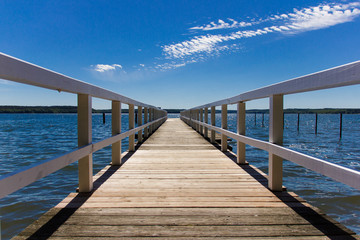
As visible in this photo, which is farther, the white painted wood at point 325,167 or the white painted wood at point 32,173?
the white painted wood at point 325,167

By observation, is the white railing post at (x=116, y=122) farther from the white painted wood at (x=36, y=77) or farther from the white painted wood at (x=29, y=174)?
the white painted wood at (x=29, y=174)

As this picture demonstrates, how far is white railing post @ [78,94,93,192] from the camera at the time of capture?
8.51 ft

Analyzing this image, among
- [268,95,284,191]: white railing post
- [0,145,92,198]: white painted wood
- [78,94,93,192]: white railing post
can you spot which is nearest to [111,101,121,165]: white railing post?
[78,94,93,192]: white railing post

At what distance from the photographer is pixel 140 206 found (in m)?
2.29

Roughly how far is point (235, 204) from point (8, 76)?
7.00ft

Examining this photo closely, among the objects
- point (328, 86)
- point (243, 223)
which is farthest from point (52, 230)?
point (328, 86)

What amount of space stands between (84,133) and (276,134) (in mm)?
2164

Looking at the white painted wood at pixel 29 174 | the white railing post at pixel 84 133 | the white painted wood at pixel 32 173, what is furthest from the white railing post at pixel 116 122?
the white painted wood at pixel 29 174

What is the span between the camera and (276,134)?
268 centimetres

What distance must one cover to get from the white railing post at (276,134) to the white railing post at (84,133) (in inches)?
82.1

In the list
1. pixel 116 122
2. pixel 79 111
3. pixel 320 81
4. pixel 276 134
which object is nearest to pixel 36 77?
pixel 79 111

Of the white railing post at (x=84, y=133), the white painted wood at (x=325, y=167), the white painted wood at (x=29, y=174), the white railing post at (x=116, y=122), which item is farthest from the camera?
the white railing post at (x=116, y=122)

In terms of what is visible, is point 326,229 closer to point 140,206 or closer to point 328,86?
point 328,86

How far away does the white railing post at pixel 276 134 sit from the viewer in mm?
2652
